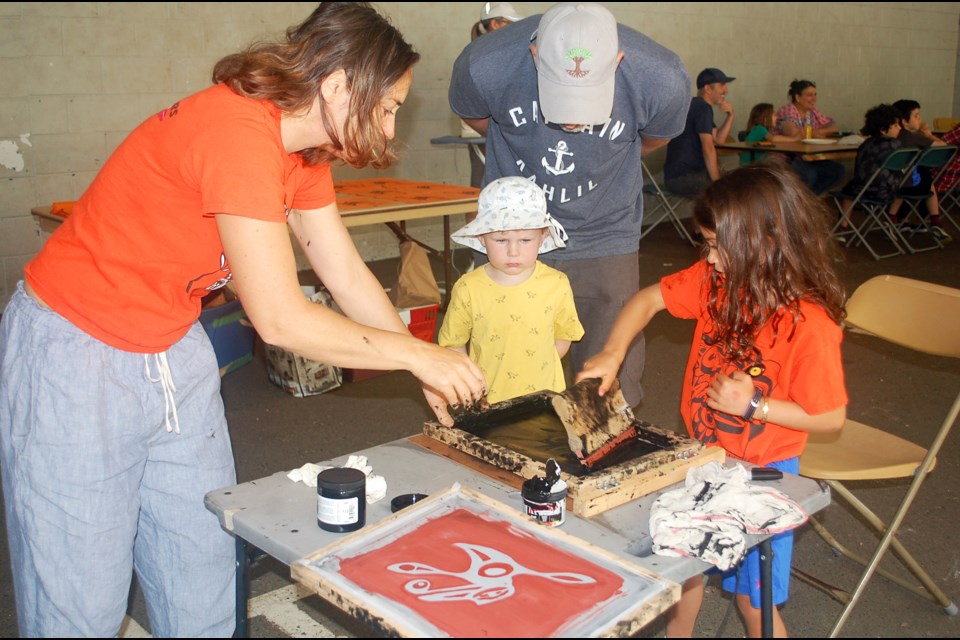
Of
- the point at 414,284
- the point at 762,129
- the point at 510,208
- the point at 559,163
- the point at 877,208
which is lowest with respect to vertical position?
the point at 414,284

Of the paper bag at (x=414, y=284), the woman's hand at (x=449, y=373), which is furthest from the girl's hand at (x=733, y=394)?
the paper bag at (x=414, y=284)

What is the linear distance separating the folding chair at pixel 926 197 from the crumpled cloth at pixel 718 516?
21.7 ft

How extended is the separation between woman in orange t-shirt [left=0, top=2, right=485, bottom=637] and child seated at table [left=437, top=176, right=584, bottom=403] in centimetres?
104

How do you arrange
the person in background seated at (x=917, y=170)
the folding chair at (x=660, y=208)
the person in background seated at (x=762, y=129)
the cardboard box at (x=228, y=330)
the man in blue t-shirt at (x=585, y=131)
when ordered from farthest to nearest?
the person in background seated at (x=762, y=129), the folding chair at (x=660, y=208), the person in background seated at (x=917, y=170), the cardboard box at (x=228, y=330), the man in blue t-shirt at (x=585, y=131)

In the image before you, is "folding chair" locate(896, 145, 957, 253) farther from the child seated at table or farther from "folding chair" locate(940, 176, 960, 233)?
the child seated at table

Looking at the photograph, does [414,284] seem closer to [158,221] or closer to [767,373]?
[767,373]

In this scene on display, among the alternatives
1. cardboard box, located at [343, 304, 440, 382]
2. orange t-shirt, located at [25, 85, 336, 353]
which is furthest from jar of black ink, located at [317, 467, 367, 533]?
cardboard box, located at [343, 304, 440, 382]

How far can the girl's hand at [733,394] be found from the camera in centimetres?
202

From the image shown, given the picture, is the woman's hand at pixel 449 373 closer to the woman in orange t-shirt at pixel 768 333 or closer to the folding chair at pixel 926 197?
the woman in orange t-shirt at pixel 768 333

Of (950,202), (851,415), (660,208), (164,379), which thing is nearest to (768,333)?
(164,379)

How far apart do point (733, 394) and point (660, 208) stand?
7.41 m

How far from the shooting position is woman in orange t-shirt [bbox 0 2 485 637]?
4.96 feet

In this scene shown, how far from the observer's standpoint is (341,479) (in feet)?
5.17

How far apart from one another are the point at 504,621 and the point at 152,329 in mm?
793
